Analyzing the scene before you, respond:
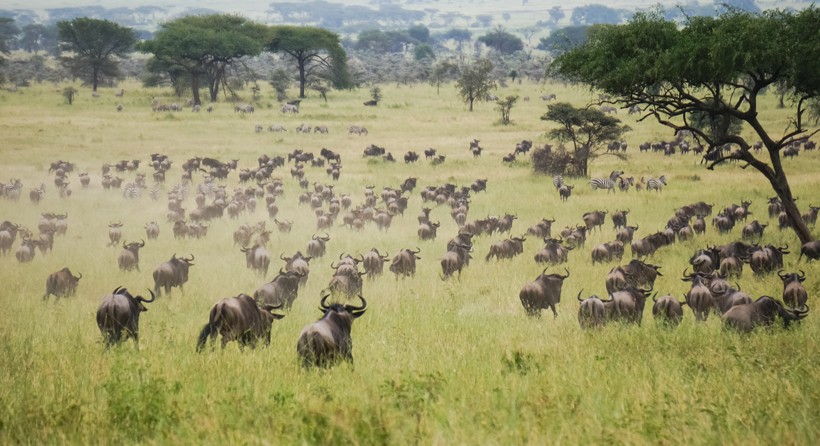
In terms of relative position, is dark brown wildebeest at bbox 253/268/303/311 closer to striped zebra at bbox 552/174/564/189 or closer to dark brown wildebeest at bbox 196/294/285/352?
dark brown wildebeest at bbox 196/294/285/352

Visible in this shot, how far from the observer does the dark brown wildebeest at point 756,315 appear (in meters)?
9.13

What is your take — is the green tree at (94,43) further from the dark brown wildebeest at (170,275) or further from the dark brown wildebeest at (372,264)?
the dark brown wildebeest at (372,264)

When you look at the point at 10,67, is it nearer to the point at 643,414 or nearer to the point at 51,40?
the point at 51,40

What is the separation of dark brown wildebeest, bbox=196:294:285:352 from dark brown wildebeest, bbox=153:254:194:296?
5189 millimetres

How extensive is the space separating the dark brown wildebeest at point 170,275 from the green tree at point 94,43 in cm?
7114

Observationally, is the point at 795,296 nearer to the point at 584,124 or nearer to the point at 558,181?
the point at 558,181

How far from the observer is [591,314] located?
9.88 meters

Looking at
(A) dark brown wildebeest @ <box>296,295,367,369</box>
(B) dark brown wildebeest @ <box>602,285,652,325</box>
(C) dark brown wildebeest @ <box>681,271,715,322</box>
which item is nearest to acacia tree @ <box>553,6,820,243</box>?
(C) dark brown wildebeest @ <box>681,271,715,322</box>

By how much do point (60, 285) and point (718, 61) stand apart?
15751mm

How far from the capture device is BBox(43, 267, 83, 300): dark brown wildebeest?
1254 centimetres

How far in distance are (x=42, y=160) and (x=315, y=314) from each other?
30.8 metres

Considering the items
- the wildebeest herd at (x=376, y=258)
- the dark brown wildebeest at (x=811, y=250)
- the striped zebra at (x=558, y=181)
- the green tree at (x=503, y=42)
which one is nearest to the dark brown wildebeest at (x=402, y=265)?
the wildebeest herd at (x=376, y=258)

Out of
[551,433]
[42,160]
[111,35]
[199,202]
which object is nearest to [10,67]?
[111,35]

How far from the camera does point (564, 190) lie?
2780cm
